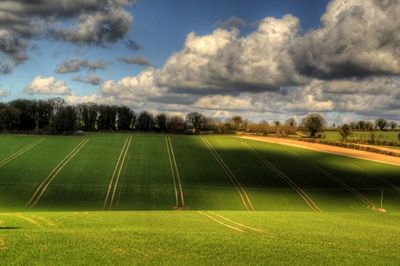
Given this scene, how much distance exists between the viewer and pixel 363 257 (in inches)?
752

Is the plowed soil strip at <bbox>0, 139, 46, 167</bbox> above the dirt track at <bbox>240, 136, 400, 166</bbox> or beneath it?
beneath

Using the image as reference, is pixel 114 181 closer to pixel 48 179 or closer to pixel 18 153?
pixel 48 179

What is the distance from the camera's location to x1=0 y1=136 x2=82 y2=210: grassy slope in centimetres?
6844

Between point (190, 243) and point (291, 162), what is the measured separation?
88038 mm

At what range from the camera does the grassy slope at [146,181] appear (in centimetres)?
6906

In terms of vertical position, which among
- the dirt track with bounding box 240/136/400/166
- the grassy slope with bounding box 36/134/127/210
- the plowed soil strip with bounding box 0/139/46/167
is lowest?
the grassy slope with bounding box 36/134/127/210

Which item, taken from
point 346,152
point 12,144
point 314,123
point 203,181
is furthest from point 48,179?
point 314,123

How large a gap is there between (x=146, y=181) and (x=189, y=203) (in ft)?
51.7

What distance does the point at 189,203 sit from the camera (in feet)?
227

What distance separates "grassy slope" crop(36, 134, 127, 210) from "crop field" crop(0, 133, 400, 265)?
223 mm

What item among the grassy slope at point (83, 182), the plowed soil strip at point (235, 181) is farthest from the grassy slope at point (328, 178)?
the grassy slope at point (83, 182)

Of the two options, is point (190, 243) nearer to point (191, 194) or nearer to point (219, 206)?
point (219, 206)

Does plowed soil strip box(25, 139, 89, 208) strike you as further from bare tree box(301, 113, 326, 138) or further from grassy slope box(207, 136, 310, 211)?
bare tree box(301, 113, 326, 138)

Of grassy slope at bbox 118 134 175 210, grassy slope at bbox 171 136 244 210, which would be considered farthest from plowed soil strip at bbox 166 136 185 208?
grassy slope at bbox 118 134 175 210
